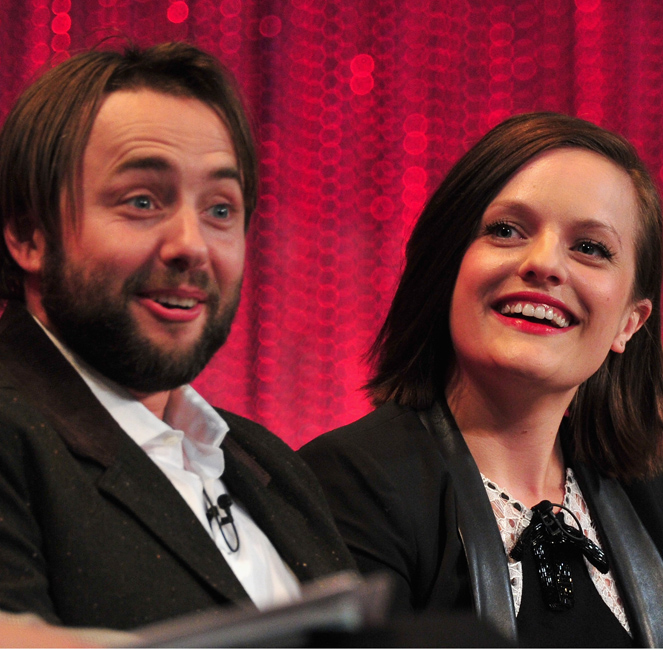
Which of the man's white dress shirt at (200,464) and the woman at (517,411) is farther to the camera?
the woman at (517,411)

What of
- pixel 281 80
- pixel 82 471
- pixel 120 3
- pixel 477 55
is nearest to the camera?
pixel 82 471

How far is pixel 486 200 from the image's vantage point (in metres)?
1.56

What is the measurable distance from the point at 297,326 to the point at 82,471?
62.3 inches

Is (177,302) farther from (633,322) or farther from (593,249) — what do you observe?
(633,322)

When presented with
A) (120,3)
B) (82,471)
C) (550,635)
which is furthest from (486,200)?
(120,3)

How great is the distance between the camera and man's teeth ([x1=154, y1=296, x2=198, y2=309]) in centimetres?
105

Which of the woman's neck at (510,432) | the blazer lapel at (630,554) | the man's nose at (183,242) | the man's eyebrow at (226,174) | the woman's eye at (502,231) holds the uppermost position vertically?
the woman's eye at (502,231)

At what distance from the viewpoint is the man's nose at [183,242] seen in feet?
3.39

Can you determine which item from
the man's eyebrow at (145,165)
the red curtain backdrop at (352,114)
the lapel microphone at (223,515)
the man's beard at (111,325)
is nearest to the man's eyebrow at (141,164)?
the man's eyebrow at (145,165)

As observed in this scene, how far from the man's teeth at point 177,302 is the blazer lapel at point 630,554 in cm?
88

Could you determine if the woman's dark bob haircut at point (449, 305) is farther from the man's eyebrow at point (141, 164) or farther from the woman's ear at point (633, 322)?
the man's eyebrow at point (141, 164)

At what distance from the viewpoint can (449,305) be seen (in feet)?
5.29

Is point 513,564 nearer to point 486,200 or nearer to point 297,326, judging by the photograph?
point 486,200

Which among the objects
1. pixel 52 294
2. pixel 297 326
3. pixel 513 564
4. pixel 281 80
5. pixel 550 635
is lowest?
pixel 550 635
